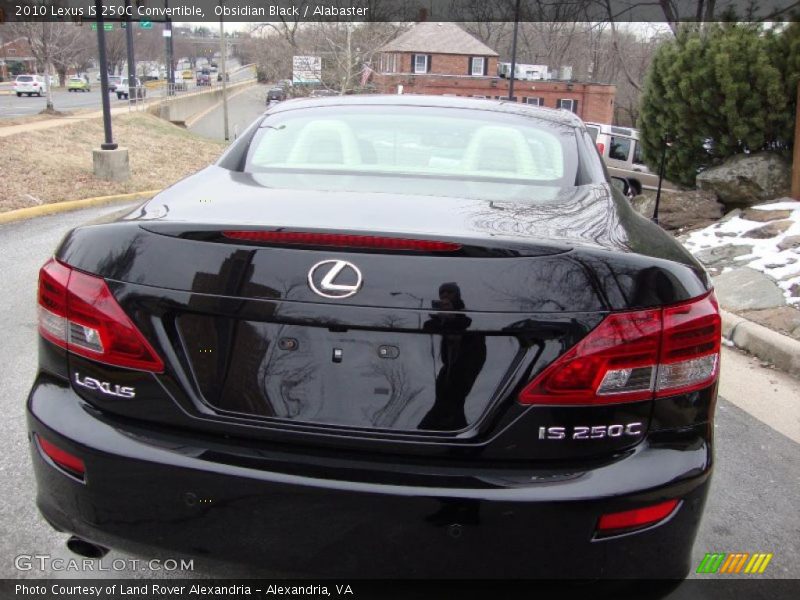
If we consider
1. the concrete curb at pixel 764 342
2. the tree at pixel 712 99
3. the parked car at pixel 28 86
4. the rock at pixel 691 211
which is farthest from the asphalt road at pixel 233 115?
the concrete curb at pixel 764 342

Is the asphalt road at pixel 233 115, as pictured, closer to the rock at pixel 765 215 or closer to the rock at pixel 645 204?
the rock at pixel 645 204

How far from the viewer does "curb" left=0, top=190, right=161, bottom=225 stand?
10008 millimetres

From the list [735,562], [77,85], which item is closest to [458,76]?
[77,85]

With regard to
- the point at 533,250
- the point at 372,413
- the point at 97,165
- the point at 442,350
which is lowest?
the point at 97,165

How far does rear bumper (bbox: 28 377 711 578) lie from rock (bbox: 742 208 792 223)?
7.15m

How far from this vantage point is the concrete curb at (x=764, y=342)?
4988 mm

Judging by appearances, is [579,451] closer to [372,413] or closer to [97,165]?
[372,413]

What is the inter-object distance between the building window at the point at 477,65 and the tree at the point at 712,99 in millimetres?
55688

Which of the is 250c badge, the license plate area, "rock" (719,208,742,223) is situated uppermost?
the license plate area

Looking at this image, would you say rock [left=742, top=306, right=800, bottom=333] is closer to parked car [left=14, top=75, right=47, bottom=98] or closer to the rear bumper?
the rear bumper

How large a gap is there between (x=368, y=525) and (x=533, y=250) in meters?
0.78

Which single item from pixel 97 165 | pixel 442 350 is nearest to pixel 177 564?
pixel 442 350

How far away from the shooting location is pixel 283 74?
53.1 metres

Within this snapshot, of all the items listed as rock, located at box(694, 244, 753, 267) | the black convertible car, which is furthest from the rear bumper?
rock, located at box(694, 244, 753, 267)
